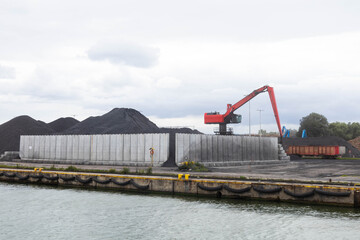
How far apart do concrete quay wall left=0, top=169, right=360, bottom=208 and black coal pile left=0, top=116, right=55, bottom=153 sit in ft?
123

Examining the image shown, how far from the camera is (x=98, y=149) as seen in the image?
1750 inches

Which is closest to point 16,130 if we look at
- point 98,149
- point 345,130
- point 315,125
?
point 98,149

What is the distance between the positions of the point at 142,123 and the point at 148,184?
3727 cm

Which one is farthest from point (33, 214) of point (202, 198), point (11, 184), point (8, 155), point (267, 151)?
point (267, 151)

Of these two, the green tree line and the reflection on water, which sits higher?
the green tree line

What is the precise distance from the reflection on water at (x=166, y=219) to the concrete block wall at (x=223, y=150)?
1588 cm

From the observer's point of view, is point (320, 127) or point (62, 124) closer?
point (62, 124)

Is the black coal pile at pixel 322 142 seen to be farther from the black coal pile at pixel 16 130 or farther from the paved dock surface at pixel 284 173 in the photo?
the black coal pile at pixel 16 130

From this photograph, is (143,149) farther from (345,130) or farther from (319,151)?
(345,130)

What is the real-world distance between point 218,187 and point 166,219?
5.15m

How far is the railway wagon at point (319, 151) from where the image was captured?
2645 inches

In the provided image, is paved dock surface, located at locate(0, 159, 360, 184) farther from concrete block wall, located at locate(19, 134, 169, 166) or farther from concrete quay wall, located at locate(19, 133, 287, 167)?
concrete block wall, located at locate(19, 134, 169, 166)

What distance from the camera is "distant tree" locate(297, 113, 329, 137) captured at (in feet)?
374

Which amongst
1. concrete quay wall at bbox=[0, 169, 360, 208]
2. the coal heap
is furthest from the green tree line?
concrete quay wall at bbox=[0, 169, 360, 208]
